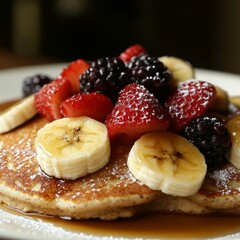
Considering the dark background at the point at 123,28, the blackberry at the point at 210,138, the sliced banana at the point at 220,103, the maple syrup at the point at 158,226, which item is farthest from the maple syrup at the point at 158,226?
the dark background at the point at 123,28

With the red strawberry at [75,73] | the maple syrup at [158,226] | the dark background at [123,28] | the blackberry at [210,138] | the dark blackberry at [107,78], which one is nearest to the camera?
the maple syrup at [158,226]

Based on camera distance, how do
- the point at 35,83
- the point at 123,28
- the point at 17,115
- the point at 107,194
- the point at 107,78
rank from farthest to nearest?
the point at 123,28 < the point at 35,83 < the point at 17,115 < the point at 107,78 < the point at 107,194

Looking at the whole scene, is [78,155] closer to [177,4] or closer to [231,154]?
[231,154]

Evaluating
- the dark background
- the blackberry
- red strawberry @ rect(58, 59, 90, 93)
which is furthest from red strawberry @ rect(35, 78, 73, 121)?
the dark background

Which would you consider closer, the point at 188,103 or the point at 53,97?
the point at 188,103

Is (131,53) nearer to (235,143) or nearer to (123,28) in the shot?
(235,143)

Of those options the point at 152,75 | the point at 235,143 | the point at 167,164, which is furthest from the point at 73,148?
the point at 235,143

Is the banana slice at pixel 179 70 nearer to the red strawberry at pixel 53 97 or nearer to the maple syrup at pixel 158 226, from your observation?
the red strawberry at pixel 53 97
